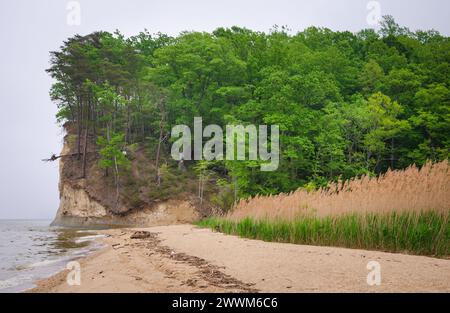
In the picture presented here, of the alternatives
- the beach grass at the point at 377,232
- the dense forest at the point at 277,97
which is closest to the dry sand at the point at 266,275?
the beach grass at the point at 377,232

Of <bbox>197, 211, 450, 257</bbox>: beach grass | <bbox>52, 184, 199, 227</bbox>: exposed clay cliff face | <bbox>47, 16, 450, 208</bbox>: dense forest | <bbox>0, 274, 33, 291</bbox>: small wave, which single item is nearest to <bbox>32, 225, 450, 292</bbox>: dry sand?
<bbox>0, 274, 33, 291</bbox>: small wave

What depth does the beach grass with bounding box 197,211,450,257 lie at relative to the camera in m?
6.96

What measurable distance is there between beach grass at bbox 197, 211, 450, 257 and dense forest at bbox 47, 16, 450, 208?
13184 millimetres

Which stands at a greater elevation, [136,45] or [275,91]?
[136,45]

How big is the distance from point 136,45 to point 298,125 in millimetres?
31175

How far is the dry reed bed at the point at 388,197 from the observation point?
7.39 meters

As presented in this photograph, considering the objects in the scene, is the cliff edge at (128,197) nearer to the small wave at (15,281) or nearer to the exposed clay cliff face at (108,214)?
the exposed clay cliff face at (108,214)

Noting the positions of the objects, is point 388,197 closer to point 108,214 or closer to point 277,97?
point 277,97

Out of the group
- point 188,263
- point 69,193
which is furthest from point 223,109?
point 188,263

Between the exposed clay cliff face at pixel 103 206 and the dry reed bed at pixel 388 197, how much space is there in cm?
2079

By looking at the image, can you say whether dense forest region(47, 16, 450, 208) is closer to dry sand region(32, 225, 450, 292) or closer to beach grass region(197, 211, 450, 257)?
beach grass region(197, 211, 450, 257)

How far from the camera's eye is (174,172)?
A: 3503cm
